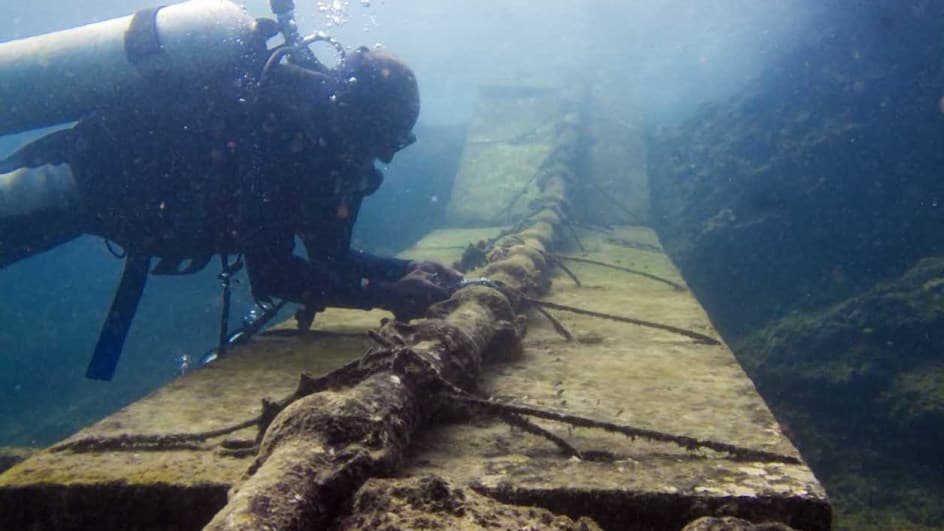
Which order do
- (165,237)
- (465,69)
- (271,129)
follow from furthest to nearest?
1. (465,69)
2. (165,237)
3. (271,129)

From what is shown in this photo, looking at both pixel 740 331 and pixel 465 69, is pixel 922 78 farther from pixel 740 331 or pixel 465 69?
pixel 465 69

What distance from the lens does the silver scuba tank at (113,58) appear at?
3.91 metres

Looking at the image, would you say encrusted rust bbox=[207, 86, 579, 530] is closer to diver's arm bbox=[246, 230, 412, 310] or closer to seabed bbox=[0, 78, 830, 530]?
seabed bbox=[0, 78, 830, 530]

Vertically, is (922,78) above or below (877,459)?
above

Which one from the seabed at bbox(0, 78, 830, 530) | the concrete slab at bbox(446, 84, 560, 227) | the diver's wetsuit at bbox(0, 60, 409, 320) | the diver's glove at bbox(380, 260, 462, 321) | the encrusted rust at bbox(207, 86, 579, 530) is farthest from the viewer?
the concrete slab at bbox(446, 84, 560, 227)

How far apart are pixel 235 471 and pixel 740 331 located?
7.62 metres

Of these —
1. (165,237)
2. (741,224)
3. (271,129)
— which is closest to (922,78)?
(741,224)

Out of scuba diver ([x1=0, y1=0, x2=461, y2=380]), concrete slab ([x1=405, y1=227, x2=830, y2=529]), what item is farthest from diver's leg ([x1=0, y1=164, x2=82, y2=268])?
concrete slab ([x1=405, y1=227, x2=830, y2=529])

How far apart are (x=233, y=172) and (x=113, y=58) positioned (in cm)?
121

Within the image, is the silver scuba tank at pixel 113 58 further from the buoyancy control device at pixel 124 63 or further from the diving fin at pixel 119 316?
the diving fin at pixel 119 316

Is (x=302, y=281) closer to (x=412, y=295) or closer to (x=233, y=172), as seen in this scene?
(x=412, y=295)

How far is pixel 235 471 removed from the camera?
6.79 feet

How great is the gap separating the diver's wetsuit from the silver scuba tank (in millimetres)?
166

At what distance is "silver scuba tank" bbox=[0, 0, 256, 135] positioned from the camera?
3908 millimetres
